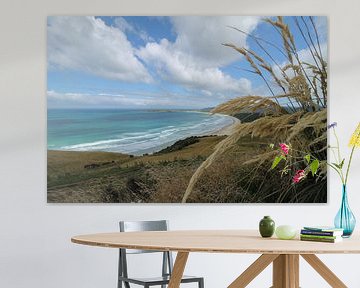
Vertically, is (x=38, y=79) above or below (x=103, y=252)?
above

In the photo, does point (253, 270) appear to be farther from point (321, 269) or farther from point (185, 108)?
point (185, 108)

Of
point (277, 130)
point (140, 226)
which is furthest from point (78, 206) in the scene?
point (277, 130)

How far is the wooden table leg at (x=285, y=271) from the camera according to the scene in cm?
428

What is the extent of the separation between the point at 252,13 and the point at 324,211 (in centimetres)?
169

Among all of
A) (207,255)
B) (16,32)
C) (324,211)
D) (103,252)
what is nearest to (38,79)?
(16,32)

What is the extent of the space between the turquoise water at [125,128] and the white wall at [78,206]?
0.18m

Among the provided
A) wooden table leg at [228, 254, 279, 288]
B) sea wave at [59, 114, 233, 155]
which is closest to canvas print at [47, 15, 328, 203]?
sea wave at [59, 114, 233, 155]

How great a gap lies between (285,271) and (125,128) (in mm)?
2437

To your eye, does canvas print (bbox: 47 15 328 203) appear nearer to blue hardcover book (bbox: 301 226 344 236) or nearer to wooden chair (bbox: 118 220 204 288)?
wooden chair (bbox: 118 220 204 288)

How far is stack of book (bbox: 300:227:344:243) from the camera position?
4.09 meters

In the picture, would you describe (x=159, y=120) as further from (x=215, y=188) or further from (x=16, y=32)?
(x=16, y=32)

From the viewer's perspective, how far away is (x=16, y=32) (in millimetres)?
6344

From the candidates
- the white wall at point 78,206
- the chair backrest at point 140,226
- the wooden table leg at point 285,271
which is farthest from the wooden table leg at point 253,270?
the white wall at point 78,206

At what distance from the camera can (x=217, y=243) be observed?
400 cm
